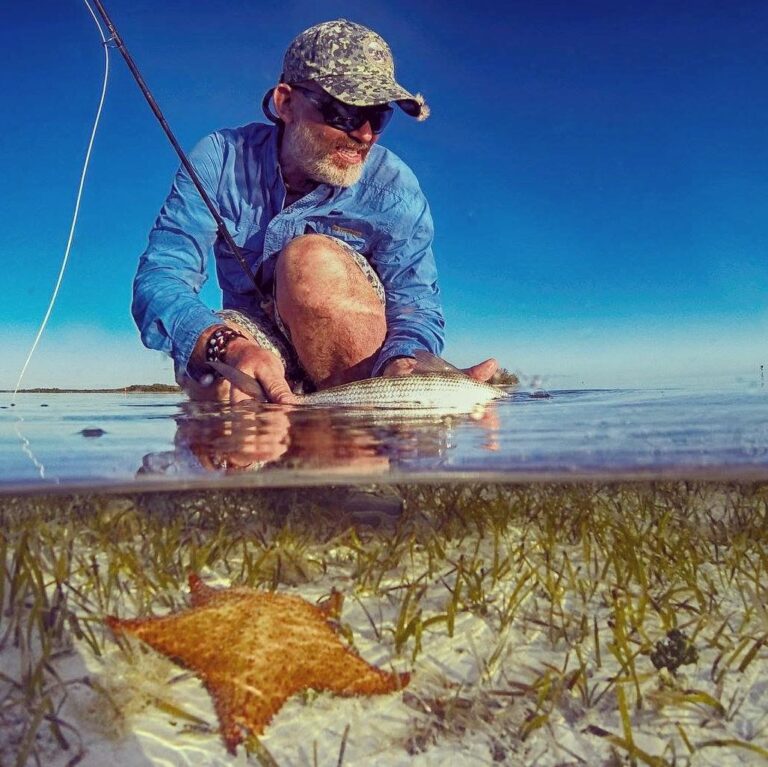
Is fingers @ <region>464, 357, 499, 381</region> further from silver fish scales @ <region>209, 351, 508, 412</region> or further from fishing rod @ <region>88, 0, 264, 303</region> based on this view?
fishing rod @ <region>88, 0, 264, 303</region>

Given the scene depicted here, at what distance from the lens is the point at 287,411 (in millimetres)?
5316

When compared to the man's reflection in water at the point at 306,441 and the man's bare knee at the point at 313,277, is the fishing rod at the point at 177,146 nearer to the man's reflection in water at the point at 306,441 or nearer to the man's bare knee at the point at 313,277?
the man's bare knee at the point at 313,277

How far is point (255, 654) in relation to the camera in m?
2.43

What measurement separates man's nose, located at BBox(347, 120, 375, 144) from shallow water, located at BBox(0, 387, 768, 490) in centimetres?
269

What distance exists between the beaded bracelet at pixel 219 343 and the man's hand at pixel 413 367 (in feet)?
4.56

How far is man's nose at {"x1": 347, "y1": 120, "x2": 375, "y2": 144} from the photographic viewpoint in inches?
248

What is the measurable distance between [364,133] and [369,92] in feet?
1.44

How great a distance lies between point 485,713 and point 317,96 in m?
5.37

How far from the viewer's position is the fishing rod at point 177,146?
20.1 feet

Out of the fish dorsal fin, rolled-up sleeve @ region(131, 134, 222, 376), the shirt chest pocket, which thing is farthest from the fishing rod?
the fish dorsal fin

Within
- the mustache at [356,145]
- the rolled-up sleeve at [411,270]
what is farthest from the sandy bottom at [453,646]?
the mustache at [356,145]

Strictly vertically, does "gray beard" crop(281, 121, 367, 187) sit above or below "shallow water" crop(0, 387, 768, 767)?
above

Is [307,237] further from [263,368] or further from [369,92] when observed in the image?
[263,368]

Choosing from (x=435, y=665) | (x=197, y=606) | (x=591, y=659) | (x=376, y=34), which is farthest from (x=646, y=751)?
(x=376, y=34)
